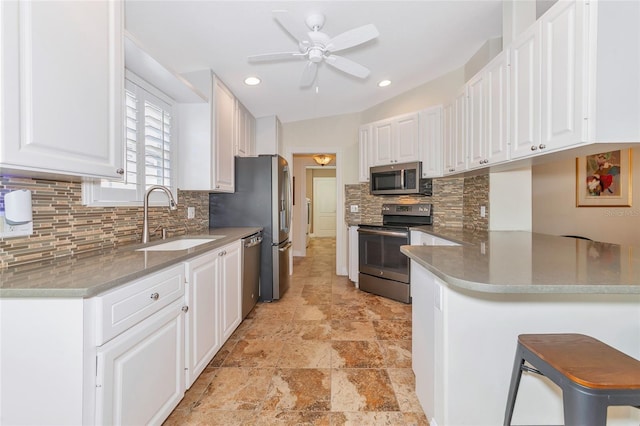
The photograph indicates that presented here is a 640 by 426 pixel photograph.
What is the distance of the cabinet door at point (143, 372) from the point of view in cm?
104

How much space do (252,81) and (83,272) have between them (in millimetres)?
2428

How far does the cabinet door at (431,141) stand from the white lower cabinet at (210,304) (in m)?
2.30

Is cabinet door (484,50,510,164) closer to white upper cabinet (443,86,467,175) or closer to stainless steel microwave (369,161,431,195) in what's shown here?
white upper cabinet (443,86,467,175)

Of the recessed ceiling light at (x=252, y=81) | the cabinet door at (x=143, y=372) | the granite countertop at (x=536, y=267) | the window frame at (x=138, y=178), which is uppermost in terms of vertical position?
the recessed ceiling light at (x=252, y=81)

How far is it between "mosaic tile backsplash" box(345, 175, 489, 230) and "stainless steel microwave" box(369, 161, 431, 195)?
21cm

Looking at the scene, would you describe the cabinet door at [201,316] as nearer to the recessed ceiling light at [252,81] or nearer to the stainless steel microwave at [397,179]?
the recessed ceiling light at [252,81]

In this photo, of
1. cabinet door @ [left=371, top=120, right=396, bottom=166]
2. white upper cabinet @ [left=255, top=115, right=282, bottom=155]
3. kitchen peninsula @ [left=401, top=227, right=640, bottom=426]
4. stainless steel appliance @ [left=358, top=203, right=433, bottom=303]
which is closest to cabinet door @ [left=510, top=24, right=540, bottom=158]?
kitchen peninsula @ [left=401, top=227, right=640, bottom=426]

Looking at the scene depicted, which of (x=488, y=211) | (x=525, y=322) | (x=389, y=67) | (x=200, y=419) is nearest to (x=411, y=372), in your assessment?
(x=525, y=322)

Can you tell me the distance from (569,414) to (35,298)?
1.74m

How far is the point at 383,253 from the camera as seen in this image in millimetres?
3461

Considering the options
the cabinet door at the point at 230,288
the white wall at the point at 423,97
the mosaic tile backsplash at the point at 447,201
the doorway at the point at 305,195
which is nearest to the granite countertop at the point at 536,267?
the mosaic tile backsplash at the point at 447,201

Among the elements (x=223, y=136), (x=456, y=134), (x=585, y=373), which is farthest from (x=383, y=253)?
(x=585, y=373)

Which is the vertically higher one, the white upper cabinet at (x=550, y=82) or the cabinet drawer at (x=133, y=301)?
the white upper cabinet at (x=550, y=82)

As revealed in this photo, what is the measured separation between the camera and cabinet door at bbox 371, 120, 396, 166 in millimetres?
3617
